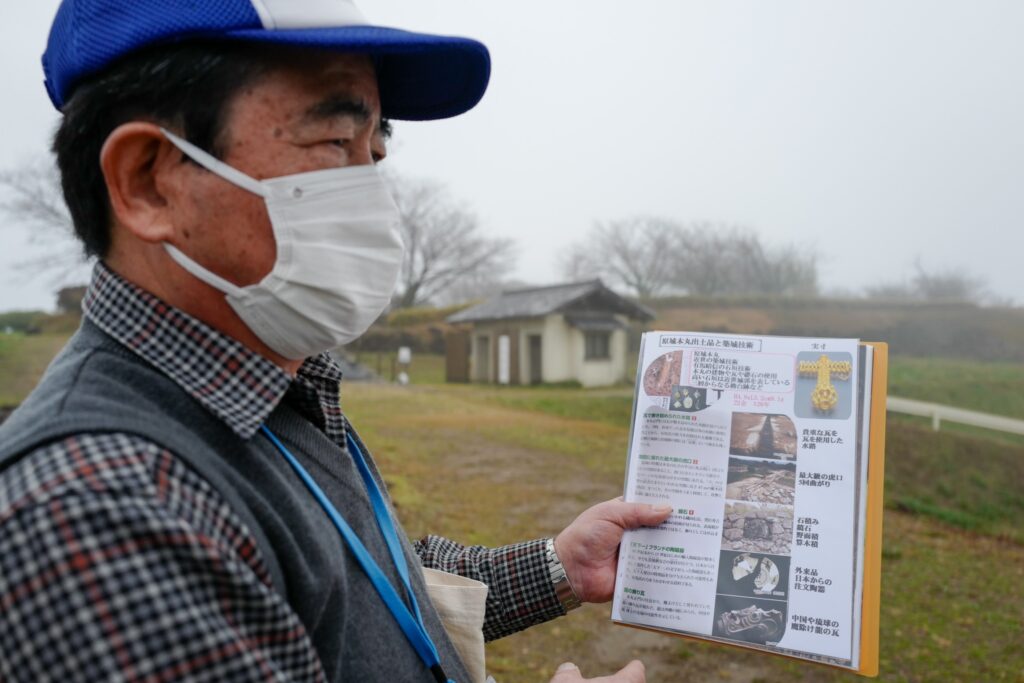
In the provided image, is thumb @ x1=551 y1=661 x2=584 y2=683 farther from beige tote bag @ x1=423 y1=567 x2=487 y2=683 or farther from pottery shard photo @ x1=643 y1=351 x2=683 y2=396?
pottery shard photo @ x1=643 y1=351 x2=683 y2=396

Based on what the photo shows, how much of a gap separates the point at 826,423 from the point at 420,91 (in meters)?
1.18

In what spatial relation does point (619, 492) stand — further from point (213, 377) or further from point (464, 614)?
point (213, 377)

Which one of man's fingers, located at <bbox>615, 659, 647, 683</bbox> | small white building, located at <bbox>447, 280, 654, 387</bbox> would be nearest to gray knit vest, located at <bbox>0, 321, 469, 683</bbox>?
man's fingers, located at <bbox>615, 659, 647, 683</bbox>

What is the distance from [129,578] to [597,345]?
2159 cm

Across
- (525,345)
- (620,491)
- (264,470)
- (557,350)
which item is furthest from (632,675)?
(525,345)

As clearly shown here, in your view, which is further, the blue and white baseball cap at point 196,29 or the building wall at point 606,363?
the building wall at point 606,363

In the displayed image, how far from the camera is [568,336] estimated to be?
2214 centimetres

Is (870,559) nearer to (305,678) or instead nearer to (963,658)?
(305,678)

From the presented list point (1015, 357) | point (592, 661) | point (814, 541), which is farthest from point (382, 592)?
point (1015, 357)

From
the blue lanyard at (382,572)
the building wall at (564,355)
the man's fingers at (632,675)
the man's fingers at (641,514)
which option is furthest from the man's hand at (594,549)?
the building wall at (564,355)

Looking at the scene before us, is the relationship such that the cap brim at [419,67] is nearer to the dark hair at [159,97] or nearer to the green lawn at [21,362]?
the dark hair at [159,97]

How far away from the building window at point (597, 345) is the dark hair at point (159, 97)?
20.9 metres

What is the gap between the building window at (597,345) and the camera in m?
22.0

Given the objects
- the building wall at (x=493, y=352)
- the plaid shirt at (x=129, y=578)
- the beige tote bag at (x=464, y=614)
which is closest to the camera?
the plaid shirt at (x=129, y=578)
